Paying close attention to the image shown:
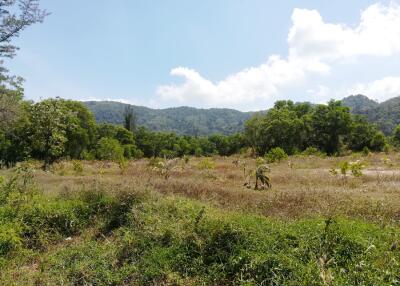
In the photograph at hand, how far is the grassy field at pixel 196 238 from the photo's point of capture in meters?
5.22

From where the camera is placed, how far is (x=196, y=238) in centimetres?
628

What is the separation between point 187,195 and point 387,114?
163m

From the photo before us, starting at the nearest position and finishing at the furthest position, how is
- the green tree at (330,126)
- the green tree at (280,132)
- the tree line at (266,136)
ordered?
the tree line at (266,136)
the green tree at (330,126)
the green tree at (280,132)

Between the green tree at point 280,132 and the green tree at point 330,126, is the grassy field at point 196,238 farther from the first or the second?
the green tree at point 330,126

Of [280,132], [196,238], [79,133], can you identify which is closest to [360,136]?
[280,132]

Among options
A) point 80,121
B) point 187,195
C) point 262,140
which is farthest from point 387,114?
point 187,195

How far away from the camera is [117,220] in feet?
27.7

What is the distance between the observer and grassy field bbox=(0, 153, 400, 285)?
17.1 ft

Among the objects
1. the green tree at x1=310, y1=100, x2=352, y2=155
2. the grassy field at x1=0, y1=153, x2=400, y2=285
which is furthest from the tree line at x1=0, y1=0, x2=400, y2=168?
the grassy field at x1=0, y1=153, x2=400, y2=285

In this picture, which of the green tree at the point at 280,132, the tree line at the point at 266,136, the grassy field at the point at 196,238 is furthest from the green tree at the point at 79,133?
the grassy field at the point at 196,238

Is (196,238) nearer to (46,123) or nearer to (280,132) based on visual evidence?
(46,123)

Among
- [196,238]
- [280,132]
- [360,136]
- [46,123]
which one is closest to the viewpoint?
[196,238]

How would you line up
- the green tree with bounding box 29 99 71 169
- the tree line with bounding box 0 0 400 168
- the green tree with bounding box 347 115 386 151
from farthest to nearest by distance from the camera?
the green tree with bounding box 347 115 386 151 → the tree line with bounding box 0 0 400 168 → the green tree with bounding box 29 99 71 169

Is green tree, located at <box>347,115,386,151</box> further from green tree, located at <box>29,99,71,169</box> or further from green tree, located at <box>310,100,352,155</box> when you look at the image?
green tree, located at <box>29,99,71,169</box>
